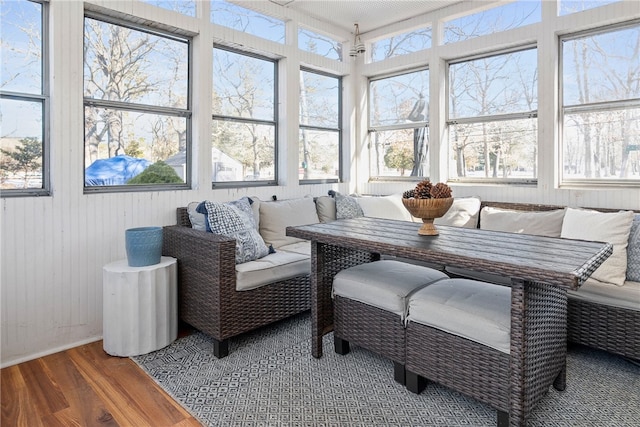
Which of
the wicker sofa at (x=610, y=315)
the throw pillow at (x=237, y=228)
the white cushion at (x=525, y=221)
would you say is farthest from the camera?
the white cushion at (x=525, y=221)

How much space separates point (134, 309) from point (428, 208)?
1866 millimetres

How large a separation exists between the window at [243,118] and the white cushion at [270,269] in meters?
1.04

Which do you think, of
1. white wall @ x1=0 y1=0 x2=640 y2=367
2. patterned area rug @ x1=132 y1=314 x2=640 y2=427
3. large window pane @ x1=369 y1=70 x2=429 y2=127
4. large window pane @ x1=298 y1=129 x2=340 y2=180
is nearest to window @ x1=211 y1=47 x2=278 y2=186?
white wall @ x1=0 y1=0 x2=640 y2=367

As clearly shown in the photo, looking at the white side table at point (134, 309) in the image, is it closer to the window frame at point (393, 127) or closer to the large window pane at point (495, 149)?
the window frame at point (393, 127)

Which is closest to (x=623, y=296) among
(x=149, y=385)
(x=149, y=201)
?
(x=149, y=385)

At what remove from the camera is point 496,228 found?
3279 millimetres

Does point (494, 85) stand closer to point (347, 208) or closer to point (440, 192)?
point (347, 208)

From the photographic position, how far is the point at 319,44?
14.3ft

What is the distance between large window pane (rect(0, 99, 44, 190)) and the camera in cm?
250

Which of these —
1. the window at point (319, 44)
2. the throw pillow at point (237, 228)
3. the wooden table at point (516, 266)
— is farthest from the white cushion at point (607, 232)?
the window at point (319, 44)

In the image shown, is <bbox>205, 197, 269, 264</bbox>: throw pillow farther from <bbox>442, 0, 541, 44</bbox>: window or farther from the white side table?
<bbox>442, 0, 541, 44</bbox>: window

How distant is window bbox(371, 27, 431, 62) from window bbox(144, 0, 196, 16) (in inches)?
85.5

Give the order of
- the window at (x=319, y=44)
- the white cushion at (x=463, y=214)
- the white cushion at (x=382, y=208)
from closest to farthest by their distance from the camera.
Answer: the white cushion at (x=463, y=214) < the white cushion at (x=382, y=208) < the window at (x=319, y=44)

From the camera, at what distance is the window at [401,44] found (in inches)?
167
